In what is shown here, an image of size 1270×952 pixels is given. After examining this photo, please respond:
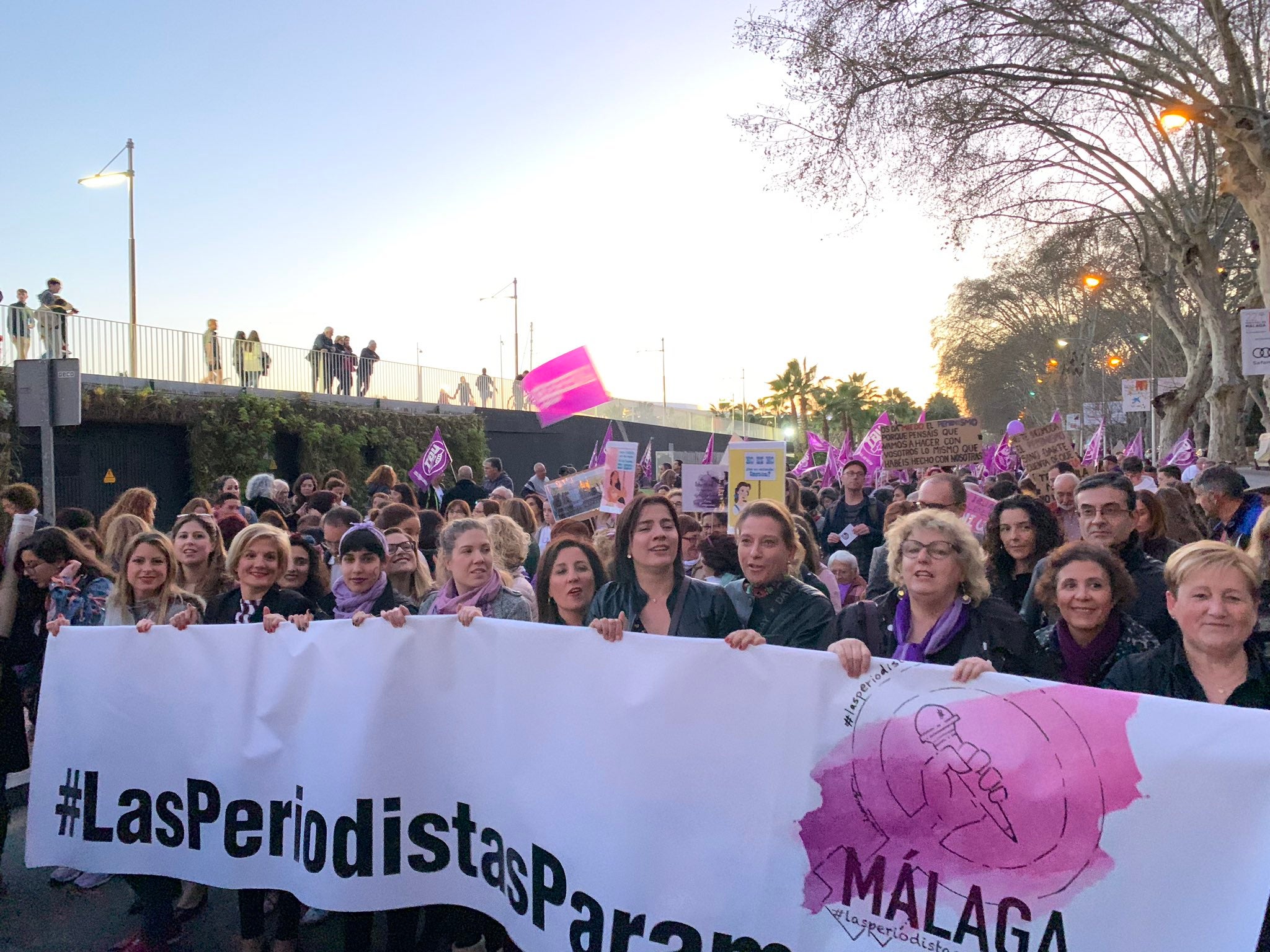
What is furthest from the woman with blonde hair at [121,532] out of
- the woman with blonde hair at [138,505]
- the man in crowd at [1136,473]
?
the man in crowd at [1136,473]

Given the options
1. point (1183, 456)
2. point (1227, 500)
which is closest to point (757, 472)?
point (1227, 500)

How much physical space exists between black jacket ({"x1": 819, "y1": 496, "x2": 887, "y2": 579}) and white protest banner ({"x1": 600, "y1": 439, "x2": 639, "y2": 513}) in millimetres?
1754

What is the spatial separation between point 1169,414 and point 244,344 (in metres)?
21.1

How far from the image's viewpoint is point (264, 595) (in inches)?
163

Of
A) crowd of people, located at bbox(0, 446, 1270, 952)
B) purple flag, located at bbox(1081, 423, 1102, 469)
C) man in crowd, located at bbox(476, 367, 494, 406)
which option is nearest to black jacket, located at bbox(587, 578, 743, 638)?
crowd of people, located at bbox(0, 446, 1270, 952)

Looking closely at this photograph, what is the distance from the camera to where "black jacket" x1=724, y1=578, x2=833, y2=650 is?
11.6ft

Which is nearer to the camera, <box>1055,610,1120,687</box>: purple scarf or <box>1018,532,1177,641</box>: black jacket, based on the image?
<box>1055,610,1120,687</box>: purple scarf

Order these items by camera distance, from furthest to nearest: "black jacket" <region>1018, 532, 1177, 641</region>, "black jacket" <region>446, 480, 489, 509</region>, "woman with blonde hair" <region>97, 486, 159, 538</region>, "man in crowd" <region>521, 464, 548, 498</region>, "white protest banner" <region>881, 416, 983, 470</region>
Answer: "man in crowd" <region>521, 464, 548, 498</region> → "white protest banner" <region>881, 416, 983, 470</region> → "black jacket" <region>446, 480, 489, 509</region> → "woman with blonde hair" <region>97, 486, 159, 538</region> → "black jacket" <region>1018, 532, 1177, 641</region>

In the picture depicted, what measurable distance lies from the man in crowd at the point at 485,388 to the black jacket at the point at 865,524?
74.2 ft

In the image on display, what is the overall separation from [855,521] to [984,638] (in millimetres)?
5594

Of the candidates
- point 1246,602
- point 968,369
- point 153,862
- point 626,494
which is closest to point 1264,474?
point 626,494

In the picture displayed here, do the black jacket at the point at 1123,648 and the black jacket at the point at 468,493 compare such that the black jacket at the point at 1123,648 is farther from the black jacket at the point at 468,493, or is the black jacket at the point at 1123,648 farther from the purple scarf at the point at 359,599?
the black jacket at the point at 468,493

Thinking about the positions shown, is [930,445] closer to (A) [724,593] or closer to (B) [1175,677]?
(A) [724,593]

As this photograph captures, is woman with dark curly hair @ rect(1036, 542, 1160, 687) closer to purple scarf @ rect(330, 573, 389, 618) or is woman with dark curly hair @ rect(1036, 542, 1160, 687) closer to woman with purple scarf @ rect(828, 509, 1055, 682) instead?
woman with purple scarf @ rect(828, 509, 1055, 682)
